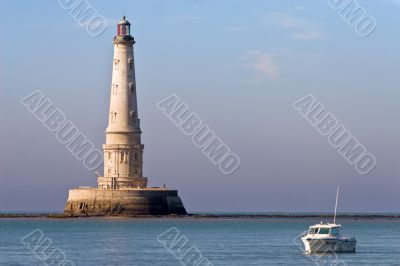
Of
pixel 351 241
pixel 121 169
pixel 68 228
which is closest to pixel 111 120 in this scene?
pixel 121 169

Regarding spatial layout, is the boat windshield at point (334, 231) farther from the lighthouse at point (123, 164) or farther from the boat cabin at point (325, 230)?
the lighthouse at point (123, 164)

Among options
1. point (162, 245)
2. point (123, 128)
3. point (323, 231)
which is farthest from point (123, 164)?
point (323, 231)

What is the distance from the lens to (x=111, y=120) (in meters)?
135

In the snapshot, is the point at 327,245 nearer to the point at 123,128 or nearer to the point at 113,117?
the point at 123,128

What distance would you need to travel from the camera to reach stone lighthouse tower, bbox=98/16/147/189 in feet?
441

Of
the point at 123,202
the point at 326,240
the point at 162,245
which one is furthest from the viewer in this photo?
the point at 123,202

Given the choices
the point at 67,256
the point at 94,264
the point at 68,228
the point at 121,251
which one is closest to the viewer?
the point at 94,264

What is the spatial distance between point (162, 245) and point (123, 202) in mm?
41225

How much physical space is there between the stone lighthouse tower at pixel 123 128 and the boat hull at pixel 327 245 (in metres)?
52.5

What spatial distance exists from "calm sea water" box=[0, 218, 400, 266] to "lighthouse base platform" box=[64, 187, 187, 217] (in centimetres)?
113

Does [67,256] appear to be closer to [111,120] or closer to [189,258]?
[189,258]

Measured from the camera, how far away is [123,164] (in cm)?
13538

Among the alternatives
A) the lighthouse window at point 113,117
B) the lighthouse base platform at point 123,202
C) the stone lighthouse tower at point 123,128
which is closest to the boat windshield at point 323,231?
the lighthouse base platform at point 123,202

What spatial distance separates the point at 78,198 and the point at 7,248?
47577 millimetres
